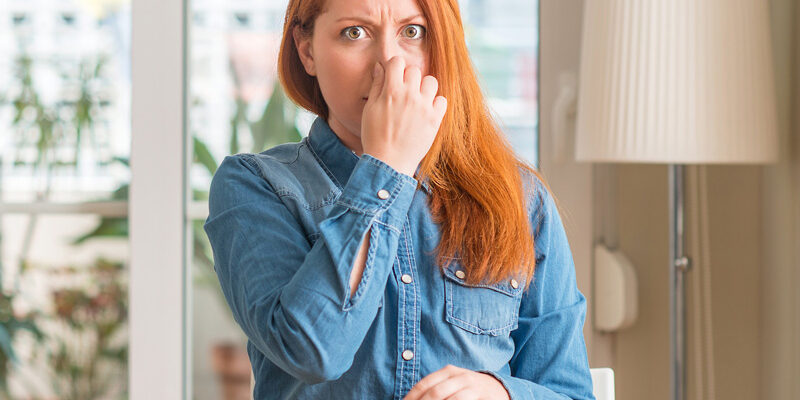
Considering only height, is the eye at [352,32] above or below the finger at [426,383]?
above

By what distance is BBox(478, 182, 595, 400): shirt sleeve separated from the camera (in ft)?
3.25

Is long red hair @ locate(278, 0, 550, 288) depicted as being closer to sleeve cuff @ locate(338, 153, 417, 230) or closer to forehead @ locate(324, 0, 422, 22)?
forehead @ locate(324, 0, 422, 22)

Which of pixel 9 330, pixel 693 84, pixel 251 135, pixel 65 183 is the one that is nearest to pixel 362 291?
pixel 693 84

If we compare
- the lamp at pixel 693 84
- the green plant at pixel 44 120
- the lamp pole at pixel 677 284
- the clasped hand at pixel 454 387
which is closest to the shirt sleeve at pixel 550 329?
the clasped hand at pixel 454 387

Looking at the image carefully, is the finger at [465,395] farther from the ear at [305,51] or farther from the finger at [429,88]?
the ear at [305,51]

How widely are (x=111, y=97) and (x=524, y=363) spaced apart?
1.54 metres

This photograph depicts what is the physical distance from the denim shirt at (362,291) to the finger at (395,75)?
0.08m

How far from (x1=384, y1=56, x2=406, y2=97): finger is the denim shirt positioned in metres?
0.08

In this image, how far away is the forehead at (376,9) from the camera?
2.89ft

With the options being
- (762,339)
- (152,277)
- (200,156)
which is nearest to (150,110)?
(200,156)

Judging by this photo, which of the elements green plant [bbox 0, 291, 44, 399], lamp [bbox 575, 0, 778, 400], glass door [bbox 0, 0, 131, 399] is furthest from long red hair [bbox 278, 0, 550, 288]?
green plant [bbox 0, 291, 44, 399]

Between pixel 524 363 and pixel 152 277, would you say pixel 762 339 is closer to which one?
pixel 524 363

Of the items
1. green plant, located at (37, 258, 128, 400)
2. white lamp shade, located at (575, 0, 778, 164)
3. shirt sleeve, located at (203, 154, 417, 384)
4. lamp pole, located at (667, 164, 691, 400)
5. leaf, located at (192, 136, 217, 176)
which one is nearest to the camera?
shirt sleeve, located at (203, 154, 417, 384)

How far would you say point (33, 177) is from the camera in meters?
2.12
